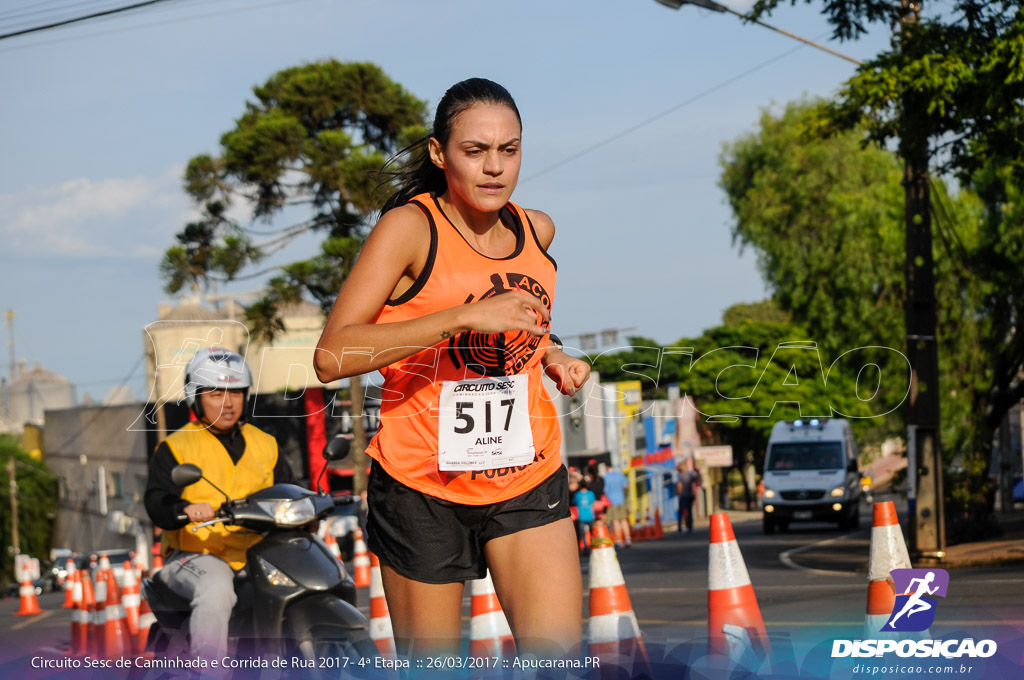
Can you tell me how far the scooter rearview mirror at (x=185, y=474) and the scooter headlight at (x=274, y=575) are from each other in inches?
18.6

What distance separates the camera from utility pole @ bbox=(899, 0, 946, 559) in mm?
15320

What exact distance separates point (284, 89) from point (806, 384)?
3416cm

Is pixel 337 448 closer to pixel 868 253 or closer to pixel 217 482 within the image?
pixel 217 482

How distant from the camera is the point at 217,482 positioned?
18.8 ft

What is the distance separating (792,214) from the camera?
40.2 metres

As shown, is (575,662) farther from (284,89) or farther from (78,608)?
(284,89)

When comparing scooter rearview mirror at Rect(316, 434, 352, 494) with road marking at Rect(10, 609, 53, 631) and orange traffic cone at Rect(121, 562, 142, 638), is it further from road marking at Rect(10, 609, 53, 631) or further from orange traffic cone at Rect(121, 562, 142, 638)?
road marking at Rect(10, 609, 53, 631)

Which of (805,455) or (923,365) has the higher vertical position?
(923,365)

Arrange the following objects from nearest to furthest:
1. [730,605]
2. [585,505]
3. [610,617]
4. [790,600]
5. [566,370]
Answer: [566,370], [730,605], [610,617], [790,600], [585,505]

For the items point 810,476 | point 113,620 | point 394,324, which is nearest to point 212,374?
point 394,324

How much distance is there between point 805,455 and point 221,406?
80.8 ft

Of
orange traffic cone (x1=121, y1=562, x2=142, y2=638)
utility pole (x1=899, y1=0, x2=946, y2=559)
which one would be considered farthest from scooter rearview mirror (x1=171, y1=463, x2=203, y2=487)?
utility pole (x1=899, y1=0, x2=946, y2=559)

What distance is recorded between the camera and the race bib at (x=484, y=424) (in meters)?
3.40

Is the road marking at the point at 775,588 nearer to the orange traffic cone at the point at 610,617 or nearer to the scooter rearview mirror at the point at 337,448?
the orange traffic cone at the point at 610,617
